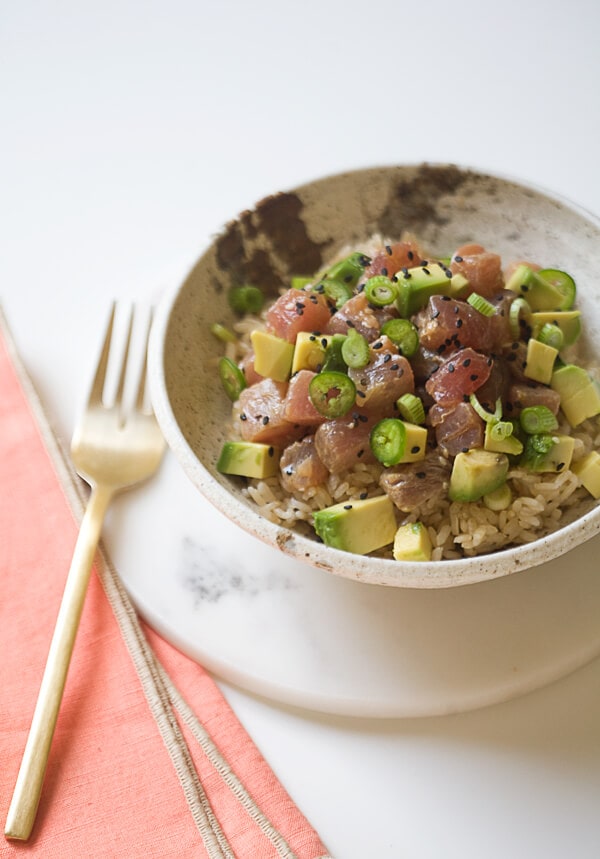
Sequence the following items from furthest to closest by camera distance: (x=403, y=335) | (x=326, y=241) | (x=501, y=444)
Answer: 1. (x=326, y=241)
2. (x=403, y=335)
3. (x=501, y=444)

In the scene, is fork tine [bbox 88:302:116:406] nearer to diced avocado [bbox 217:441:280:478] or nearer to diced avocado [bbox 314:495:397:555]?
diced avocado [bbox 217:441:280:478]

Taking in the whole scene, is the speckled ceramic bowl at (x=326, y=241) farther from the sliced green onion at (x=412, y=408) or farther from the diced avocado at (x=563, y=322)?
the sliced green onion at (x=412, y=408)

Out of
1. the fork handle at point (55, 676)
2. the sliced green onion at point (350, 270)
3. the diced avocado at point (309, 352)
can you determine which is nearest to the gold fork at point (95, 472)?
the fork handle at point (55, 676)

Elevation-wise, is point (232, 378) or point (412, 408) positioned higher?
point (412, 408)

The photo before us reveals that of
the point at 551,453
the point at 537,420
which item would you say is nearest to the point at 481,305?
the point at 537,420

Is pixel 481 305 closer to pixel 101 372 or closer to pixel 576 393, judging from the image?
pixel 576 393

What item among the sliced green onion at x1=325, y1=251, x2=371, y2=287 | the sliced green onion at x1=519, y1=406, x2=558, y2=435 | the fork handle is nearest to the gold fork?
the fork handle
